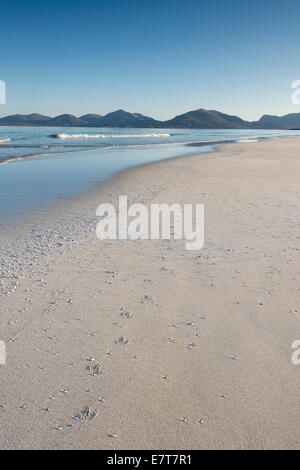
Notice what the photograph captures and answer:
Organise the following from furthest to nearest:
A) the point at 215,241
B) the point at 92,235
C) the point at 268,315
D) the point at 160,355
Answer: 1. the point at 92,235
2. the point at 215,241
3. the point at 268,315
4. the point at 160,355

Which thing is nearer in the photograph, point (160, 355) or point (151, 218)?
point (160, 355)

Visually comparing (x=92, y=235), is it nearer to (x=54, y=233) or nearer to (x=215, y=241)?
(x=54, y=233)

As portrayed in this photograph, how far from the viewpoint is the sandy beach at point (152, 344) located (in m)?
2.56

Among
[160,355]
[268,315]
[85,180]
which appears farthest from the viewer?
[85,180]

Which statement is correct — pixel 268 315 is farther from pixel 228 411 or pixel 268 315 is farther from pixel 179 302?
pixel 228 411

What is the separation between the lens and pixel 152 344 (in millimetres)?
3521

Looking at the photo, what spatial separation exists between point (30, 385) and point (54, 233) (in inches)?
179

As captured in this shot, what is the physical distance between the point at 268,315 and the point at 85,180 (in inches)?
473

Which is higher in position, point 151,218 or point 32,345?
point 151,218

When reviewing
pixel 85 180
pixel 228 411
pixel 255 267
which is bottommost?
pixel 228 411

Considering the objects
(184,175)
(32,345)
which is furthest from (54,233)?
(184,175)

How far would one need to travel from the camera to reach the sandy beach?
8.41 feet

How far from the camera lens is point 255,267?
5.32 meters

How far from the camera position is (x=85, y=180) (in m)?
14.7
